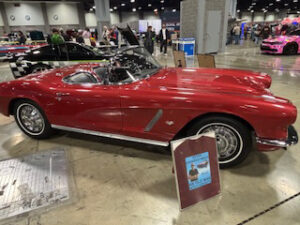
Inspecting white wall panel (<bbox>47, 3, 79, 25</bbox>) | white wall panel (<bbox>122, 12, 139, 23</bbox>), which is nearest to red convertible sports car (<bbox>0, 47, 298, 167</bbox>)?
white wall panel (<bbox>47, 3, 79, 25</bbox>)

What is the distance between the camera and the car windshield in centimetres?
282

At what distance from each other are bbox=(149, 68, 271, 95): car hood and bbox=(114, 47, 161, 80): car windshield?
0.48ft

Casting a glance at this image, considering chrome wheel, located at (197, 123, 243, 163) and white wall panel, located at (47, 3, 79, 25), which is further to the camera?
white wall panel, located at (47, 3, 79, 25)

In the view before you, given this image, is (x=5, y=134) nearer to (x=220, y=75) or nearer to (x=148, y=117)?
(x=148, y=117)

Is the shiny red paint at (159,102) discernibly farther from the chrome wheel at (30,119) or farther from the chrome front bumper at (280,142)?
the chrome wheel at (30,119)

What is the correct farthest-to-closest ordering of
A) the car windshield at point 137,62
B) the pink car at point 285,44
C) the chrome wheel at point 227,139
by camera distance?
the pink car at point 285,44
the car windshield at point 137,62
the chrome wheel at point 227,139

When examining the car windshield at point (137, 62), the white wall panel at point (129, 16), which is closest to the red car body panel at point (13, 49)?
the car windshield at point (137, 62)

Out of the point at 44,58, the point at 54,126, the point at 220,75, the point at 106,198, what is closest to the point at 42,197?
the point at 106,198

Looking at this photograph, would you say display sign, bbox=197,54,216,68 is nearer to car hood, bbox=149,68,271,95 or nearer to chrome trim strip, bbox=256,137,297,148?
car hood, bbox=149,68,271,95

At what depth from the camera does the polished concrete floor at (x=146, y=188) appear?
182cm

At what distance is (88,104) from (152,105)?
82 cm

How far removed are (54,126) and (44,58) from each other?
4.20 m

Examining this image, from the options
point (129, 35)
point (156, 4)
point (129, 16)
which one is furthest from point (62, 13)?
point (129, 35)

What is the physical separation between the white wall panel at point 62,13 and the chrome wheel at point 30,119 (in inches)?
1081
